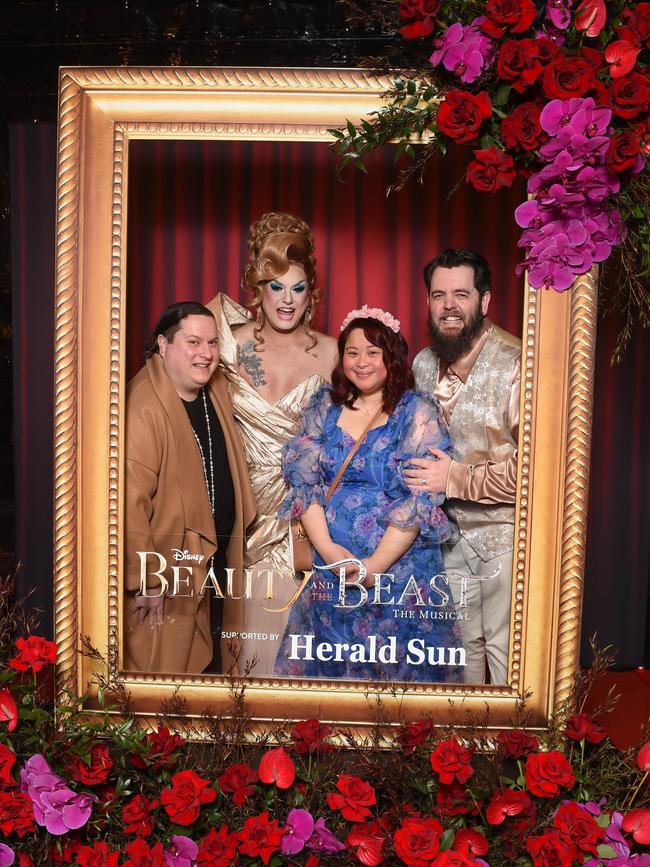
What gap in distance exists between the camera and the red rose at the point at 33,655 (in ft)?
4.13

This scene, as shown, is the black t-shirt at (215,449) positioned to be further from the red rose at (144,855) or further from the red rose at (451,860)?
the red rose at (451,860)

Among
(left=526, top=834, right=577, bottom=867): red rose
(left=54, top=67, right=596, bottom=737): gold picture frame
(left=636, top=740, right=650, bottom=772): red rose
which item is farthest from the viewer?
(left=54, top=67, right=596, bottom=737): gold picture frame

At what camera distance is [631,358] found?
1.65 meters

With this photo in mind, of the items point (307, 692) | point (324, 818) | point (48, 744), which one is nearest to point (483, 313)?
point (307, 692)

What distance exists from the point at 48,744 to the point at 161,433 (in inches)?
21.3

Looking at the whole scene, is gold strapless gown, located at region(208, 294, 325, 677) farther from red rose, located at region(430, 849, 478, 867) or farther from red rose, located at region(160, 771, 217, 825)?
red rose, located at region(430, 849, 478, 867)

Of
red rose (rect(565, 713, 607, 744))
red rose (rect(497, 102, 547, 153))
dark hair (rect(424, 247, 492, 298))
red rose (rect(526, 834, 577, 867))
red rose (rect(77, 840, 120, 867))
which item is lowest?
red rose (rect(77, 840, 120, 867))

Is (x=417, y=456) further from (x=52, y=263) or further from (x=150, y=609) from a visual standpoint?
(x=52, y=263)

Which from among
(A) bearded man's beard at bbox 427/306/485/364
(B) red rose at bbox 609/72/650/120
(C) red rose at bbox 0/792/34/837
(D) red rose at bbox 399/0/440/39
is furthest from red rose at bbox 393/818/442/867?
(D) red rose at bbox 399/0/440/39

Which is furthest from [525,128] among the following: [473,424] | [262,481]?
[262,481]

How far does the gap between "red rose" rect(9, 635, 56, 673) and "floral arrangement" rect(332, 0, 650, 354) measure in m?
0.96

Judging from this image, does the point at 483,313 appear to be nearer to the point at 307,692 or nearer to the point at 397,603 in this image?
the point at 397,603

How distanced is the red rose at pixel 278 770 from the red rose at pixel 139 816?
0.56 ft

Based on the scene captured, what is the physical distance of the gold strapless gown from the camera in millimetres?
1324
